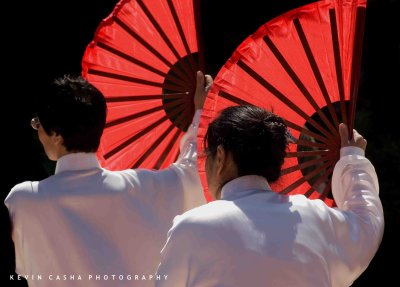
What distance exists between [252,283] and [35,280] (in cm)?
64

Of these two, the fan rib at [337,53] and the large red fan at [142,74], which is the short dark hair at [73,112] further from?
the fan rib at [337,53]

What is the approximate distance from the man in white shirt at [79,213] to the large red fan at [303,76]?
0.85ft

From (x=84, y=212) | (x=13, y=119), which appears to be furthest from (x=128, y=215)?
(x=13, y=119)

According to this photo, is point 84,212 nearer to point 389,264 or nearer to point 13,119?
point 13,119

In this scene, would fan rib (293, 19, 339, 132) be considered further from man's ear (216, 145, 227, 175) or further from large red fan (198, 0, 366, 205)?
man's ear (216, 145, 227, 175)

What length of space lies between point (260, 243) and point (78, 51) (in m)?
2.60

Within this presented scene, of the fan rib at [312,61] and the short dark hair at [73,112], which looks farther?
the fan rib at [312,61]

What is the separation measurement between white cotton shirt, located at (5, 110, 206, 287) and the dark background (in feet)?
6.38

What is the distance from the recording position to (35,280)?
181cm

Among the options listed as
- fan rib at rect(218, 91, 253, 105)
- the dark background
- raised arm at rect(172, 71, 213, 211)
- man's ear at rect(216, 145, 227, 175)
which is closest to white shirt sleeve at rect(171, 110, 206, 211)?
raised arm at rect(172, 71, 213, 211)

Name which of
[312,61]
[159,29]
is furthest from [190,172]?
[159,29]

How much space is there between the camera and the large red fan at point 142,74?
89.9 inches

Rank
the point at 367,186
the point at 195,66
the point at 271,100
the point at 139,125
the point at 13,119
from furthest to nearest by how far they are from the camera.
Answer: the point at 13,119 < the point at 139,125 < the point at 195,66 < the point at 271,100 < the point at 367,186

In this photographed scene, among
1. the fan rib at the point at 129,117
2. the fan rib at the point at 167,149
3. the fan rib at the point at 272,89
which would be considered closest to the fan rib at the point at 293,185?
the fan rib at the point at 272,89
